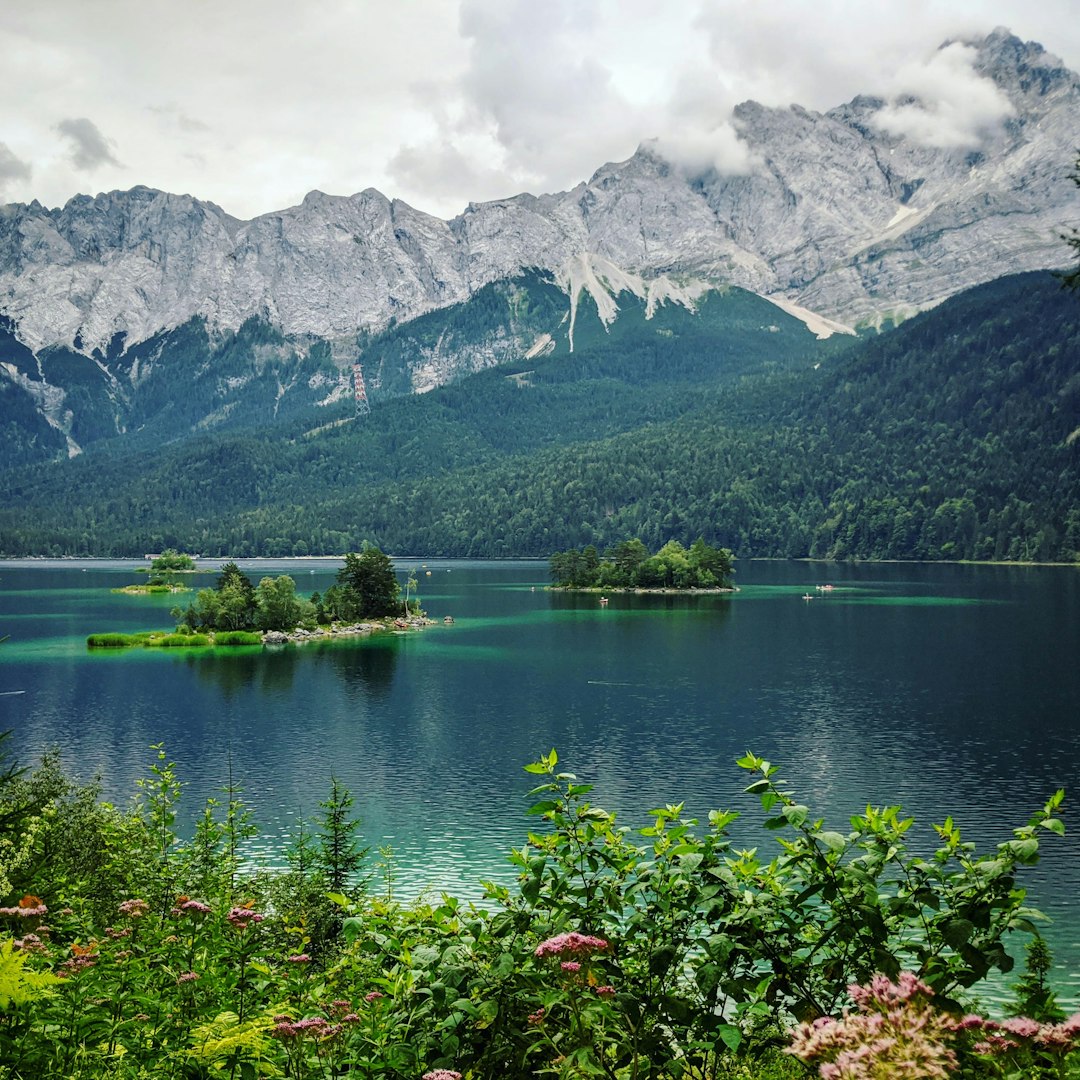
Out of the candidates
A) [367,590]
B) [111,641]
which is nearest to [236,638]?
[111,641]

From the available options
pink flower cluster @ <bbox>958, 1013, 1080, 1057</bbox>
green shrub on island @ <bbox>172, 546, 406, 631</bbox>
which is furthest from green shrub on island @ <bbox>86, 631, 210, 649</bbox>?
pink flower cluster @ <bbox>958, 1013, 1080, 1057</bbox>

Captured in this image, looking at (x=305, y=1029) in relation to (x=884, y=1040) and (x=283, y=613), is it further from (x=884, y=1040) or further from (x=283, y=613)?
(x=283, y=613)

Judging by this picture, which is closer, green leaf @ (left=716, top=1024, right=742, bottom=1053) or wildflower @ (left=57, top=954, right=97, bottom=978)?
green leaf @ (left=716, top=1024, right=742, bottom=1053)

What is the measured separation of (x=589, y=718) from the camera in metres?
68.6

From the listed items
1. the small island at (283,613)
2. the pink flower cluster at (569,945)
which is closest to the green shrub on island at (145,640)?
the small island at (283,613)

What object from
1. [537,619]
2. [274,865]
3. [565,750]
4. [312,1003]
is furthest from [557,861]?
[537,619]

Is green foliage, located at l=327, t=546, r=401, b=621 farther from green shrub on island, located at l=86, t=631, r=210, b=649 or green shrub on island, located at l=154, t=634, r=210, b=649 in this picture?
green shrub on island, located at l=86, t=631, r=210, b=649

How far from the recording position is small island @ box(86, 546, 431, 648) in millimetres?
114438

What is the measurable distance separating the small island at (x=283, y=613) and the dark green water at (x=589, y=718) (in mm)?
6315

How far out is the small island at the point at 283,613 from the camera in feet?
375

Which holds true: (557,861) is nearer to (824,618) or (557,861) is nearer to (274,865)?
(274,865)

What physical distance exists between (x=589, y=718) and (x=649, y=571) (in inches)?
4752

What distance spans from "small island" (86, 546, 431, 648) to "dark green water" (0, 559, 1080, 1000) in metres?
6.31

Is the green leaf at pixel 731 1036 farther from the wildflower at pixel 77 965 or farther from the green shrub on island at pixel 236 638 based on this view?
the green shrub on island at pixel 236 638
